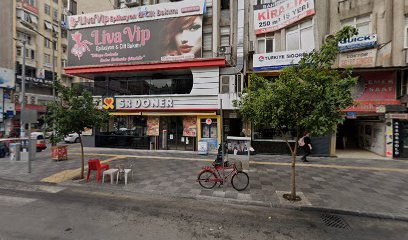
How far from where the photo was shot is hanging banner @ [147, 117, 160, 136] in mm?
16688

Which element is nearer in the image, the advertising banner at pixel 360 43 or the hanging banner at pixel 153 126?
the advertising banner at pixel 360 43

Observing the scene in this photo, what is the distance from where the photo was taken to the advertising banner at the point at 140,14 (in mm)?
15703

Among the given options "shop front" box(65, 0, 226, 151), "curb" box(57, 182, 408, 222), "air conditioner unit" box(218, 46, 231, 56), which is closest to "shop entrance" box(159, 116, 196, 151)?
"shop front" box(65, 0, 226, 151)

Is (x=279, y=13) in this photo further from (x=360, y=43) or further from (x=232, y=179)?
(x=232, y=179)

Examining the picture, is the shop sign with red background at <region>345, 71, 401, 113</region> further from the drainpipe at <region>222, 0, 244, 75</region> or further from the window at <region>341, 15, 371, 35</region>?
the drainpipe at <region>222, 0, 244, 75</region>

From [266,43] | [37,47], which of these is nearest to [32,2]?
[37,47]

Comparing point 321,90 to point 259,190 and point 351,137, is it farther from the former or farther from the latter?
point 351,137

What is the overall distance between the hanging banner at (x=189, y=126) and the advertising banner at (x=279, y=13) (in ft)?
27.5

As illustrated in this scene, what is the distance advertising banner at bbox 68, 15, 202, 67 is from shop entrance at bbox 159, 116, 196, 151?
5.06 meters

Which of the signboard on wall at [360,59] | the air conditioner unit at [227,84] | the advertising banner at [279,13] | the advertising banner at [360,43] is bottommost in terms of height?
the air conditioner unit at [227,84]

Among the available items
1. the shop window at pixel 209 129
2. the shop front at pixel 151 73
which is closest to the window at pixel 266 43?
the shop front at pixel 151 73

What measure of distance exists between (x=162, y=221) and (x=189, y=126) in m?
11.1

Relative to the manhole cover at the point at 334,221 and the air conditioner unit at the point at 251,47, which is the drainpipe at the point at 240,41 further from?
the manhole cover at the point at 334,221

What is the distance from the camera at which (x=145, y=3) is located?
719 inches
